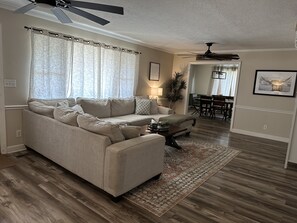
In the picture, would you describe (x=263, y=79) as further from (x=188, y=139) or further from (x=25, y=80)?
(x=25, y=80)

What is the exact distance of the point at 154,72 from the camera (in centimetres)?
652

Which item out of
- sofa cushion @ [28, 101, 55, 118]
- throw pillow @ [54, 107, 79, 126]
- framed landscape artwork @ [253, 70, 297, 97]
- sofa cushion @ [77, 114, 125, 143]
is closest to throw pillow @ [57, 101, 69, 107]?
sofa cushion @ [28, 101, 55, 118]

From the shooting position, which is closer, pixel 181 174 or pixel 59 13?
pixel 59 13

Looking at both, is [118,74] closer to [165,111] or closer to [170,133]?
[165,111]

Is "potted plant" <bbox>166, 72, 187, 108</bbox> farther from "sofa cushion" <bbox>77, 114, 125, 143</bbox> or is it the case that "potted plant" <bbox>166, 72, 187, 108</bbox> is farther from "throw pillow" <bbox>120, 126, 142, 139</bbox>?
"sofa cushion" <bbox>77, 114, 125, 143</bbox>

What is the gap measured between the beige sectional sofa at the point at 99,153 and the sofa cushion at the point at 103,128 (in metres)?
0.05

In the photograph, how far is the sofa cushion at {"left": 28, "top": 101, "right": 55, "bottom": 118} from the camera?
10.4 ft

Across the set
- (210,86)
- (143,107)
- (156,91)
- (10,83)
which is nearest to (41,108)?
(10,83)

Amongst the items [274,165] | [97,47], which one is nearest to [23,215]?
[97,47]

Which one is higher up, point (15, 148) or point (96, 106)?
point (96, 106)

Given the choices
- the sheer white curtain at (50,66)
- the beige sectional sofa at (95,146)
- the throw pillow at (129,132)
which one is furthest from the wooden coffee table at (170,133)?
the sheer white curtain at (50,66)

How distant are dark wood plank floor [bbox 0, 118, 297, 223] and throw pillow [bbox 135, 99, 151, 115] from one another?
2.47 m

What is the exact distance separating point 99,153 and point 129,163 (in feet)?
1.19

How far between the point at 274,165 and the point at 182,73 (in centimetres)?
431
